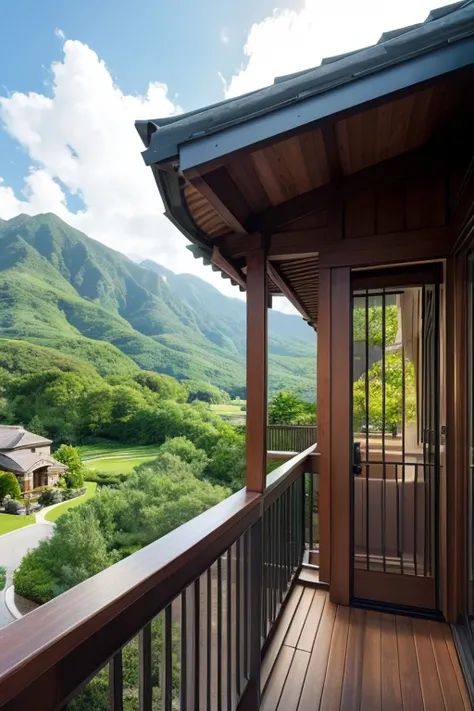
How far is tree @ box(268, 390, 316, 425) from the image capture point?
53.7 feet

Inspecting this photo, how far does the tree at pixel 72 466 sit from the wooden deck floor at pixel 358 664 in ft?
59.9

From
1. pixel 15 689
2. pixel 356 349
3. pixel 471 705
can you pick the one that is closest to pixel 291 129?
pixel 15 689

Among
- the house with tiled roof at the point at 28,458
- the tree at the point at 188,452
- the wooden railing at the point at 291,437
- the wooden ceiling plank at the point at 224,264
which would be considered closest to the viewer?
the wooden ceiling plank at the point at 224,264

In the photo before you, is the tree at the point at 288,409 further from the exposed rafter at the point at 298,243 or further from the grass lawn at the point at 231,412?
the exposed rafter at the point at 298,243

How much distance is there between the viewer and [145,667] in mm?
968

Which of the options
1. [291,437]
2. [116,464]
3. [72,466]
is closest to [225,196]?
[291,437]

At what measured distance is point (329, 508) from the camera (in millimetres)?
2547

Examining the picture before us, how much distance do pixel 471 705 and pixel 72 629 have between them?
1.85m

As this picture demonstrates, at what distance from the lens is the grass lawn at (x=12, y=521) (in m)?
16.9

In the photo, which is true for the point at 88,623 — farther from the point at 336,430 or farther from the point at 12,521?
the point at 12,521

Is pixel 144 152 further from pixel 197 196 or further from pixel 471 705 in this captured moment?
pixel 471 705

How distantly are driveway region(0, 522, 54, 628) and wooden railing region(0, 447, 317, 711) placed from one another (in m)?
17.7

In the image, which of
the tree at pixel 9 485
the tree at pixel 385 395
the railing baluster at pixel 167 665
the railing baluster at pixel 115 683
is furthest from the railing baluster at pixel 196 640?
the tree at pixel 9 485

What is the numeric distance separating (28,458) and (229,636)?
18343 mm
